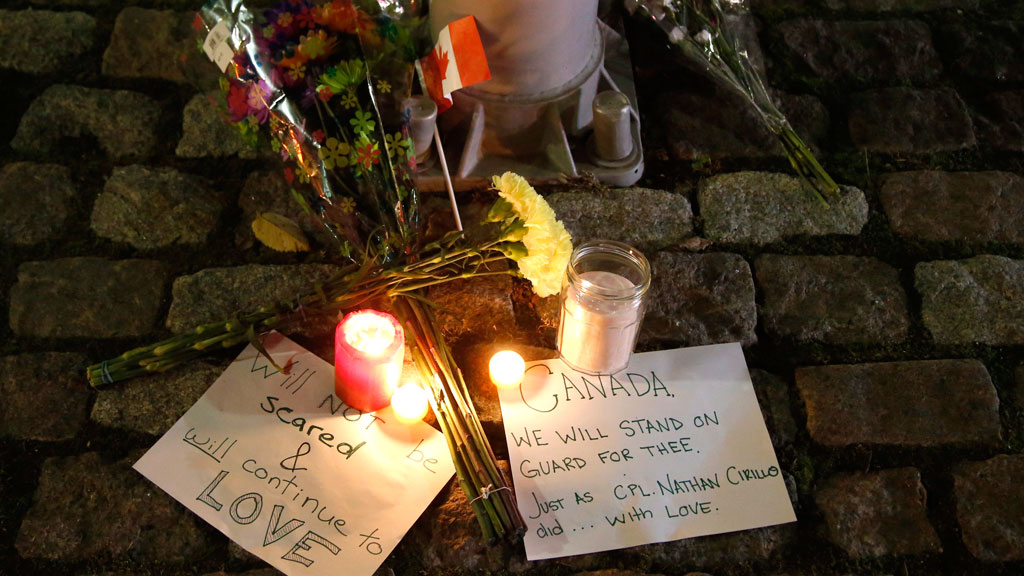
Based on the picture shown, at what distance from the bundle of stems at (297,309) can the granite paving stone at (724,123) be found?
62cm

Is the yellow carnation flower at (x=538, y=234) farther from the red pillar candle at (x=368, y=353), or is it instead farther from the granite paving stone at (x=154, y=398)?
the granite paving stone at (x=154, y=398)

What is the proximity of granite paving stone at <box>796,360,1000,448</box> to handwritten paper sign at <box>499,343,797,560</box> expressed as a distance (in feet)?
0.38

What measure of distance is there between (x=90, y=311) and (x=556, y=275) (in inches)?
34.1

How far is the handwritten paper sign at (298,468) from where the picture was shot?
1.28 metres

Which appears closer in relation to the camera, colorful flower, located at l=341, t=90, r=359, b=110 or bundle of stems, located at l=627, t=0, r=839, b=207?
colorful flower, located at l=341, t=90, r=359, b=110

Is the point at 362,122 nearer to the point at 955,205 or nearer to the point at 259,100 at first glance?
the point at 259,100

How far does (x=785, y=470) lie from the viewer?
1.38m

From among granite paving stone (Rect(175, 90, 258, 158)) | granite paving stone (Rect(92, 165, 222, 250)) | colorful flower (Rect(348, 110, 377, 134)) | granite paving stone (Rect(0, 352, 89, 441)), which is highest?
colorful flower (Rect(348, 110, 377, 134))

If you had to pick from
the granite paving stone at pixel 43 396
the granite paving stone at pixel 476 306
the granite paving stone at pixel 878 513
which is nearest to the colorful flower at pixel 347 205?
the granite paving stone at pixel 476 306

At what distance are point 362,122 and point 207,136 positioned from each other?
511mm

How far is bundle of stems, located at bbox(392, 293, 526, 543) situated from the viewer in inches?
50.1

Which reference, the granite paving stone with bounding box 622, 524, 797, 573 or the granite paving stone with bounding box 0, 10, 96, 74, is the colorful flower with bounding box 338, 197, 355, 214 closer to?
the granite paving stone with bounding box 622, 524, 797, 573

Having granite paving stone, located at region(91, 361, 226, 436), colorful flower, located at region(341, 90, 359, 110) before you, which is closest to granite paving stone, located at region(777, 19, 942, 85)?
colorful flower, located at region(341, 90, 359, 110)

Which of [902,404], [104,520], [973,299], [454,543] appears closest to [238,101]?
[104,520]
